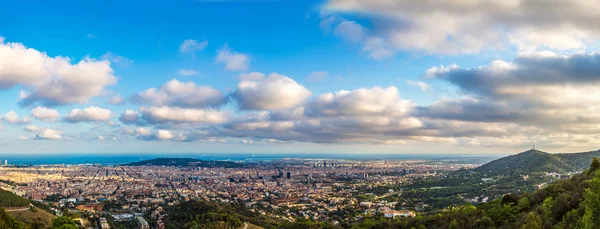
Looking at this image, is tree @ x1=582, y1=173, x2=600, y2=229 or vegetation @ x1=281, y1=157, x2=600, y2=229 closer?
tree @ x1=582, y1=173, x2=600, y2=229

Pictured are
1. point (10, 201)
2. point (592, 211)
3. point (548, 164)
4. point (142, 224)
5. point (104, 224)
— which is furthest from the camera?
point (548, 164)

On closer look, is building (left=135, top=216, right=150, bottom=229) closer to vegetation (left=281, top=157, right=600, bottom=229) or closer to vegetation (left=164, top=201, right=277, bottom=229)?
vegetation (left=164, top=201, right=277, bottom=229)

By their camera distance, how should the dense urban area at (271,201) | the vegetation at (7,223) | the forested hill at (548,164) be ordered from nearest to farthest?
1. the vegetation at (7,223)
2. the dense urban area at (271,201)
3. the forested hill at (548,164)

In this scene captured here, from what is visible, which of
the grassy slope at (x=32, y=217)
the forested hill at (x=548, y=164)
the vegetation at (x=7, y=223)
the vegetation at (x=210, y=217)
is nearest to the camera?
the vegetation at (x=7, y=223)

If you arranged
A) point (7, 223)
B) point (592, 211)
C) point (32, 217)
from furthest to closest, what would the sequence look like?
point (32, 217) → point (7, 223) → point (592, 211)

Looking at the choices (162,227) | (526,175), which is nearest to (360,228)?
(162,227)

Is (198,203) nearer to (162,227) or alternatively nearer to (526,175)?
(162,227)

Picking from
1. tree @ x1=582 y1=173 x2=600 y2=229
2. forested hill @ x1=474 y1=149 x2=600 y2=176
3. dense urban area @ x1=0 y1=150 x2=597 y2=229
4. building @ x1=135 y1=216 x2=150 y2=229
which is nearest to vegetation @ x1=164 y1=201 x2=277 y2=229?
dense urban area @ x1=0 y1=150 x2=597 y2=229

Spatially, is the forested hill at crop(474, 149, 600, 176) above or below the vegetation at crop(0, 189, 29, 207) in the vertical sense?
above

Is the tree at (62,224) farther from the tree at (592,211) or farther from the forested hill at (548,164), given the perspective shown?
the forested hill at (548,164)

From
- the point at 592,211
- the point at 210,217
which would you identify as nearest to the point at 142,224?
the point at 210,217

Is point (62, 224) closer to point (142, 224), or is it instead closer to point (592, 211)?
point (142, 224)

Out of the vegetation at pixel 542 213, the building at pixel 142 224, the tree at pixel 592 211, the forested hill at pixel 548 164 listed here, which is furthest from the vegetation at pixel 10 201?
the forested hill at pixel 548 164
